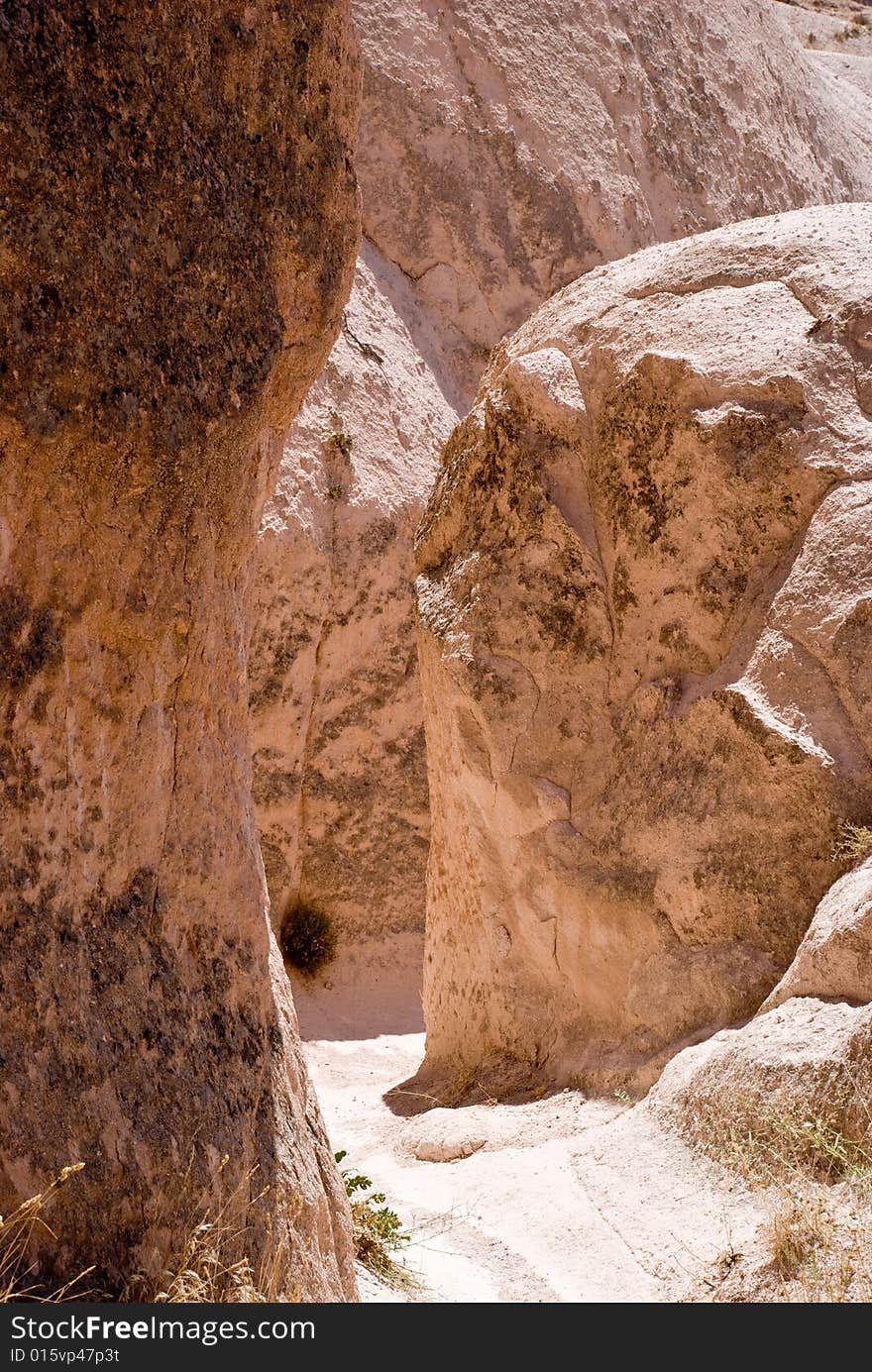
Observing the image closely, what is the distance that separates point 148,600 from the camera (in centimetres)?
285

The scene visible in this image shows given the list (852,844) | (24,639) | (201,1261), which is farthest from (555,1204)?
(24,639)

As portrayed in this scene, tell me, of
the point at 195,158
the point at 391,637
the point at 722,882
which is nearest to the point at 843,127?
the point at 391,637

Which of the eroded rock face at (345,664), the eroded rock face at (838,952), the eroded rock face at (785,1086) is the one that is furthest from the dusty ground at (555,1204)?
the eroded rock face at (345,664)

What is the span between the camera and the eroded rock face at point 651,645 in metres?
5.22

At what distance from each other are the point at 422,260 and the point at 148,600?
9601 millimetres

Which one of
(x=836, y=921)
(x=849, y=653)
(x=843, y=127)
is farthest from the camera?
(x=843, y=127)

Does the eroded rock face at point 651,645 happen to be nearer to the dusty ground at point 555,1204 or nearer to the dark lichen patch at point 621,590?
the dark lichen patch at point 621,590

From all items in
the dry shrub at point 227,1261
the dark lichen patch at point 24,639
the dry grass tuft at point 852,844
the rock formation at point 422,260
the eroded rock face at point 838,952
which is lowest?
the dry shrub at point 227,1261

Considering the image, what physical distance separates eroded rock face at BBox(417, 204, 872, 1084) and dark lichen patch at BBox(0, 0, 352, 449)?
8.79 feet

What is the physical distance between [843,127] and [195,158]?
15089mm

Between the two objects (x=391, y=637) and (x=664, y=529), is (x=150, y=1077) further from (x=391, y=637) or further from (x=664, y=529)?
(x=391, y=637)

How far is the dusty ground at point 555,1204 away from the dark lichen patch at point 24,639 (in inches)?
79.6

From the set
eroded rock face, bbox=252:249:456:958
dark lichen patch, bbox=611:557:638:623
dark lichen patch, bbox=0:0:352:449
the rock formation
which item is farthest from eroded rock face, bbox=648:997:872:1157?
the rock formation

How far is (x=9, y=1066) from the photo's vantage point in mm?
2482
